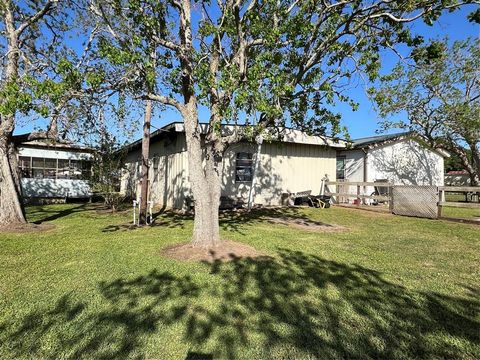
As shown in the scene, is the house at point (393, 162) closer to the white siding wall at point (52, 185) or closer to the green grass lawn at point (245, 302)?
the green grass lawn at point (245, 302)

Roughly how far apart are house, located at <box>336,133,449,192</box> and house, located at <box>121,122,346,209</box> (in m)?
1.65

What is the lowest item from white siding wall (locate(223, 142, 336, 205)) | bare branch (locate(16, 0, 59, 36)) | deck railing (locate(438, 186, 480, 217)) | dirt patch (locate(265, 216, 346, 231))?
dirt patch (locate(265, 216, 346, 231))

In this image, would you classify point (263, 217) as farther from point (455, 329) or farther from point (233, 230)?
point (455, 329)

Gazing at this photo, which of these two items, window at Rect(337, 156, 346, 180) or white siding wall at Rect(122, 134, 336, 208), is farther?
window at Rect(337, 156, 346, 180)

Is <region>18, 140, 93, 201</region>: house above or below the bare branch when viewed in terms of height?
below

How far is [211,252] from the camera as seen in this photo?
5605 mm

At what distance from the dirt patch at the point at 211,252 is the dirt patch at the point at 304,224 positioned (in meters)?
3.37

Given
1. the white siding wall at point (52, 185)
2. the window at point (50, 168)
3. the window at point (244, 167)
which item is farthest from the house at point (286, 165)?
the window at point (50, 168)

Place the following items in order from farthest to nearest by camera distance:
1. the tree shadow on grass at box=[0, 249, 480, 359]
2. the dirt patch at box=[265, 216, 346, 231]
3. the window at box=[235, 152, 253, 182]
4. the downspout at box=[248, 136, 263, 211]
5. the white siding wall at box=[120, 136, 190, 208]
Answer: the window at box=[235, 152, 253, 182], the downspout at box=[248, 136, 263, 211], the white siding wall at box=[120, 136, 190, 208], the dirt patch at box=[265, 216, 346, 231], the tree shadow on grass at box=[0, 249, 480, 359]

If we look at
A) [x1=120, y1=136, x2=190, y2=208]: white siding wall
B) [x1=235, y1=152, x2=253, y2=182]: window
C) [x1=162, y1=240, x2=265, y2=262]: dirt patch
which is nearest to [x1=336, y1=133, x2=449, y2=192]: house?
[x1=235, y1=152, x2=253, y2=182]: window

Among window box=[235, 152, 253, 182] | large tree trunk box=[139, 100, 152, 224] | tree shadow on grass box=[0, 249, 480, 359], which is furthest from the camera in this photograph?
window box=[235, 152, 253, 182]

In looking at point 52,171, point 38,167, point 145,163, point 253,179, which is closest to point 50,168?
point 52,171

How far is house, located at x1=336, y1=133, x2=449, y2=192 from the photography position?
17.1 meters

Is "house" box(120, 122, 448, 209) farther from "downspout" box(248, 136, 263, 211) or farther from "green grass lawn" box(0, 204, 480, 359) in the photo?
"green grass lawn" box(0, 204, 480, 359)
